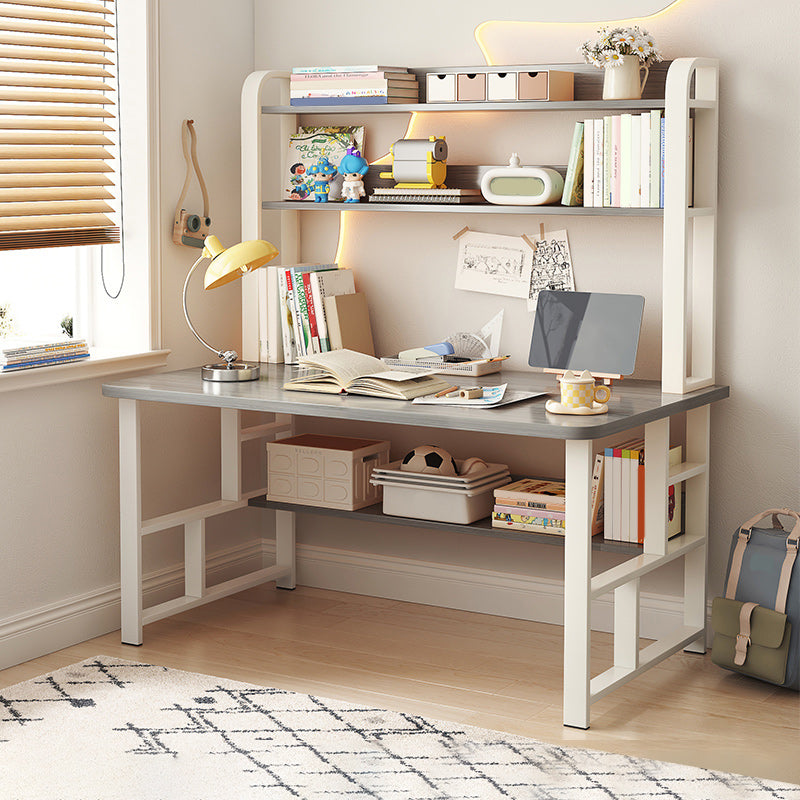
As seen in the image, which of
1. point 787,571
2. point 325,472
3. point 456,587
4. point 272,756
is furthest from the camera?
point 456,587

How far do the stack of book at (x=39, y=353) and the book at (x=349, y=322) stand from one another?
0.69m

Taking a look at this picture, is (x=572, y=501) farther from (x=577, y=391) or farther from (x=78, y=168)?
(x=78, y=168)

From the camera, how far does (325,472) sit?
11.7ft

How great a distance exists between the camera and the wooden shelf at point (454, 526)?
316 cm

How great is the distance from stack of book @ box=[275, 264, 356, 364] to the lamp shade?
302mm

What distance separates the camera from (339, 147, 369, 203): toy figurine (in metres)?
3.55

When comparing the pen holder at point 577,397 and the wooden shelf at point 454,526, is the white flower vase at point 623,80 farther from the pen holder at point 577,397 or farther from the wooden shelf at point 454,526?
the wooden shelf at point 454,526

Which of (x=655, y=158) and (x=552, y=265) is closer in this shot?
(x=655, y=158)

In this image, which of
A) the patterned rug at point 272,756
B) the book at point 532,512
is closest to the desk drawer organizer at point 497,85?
the book at point 532,512

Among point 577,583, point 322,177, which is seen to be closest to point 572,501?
point 577,583

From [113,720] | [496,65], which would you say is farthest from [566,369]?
[113,720]

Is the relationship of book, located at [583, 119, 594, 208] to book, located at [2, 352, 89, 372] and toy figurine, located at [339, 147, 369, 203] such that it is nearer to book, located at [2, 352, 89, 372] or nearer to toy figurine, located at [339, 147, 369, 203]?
toy figurine, located at [339, 147, 369, 203]

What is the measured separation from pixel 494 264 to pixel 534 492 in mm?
709

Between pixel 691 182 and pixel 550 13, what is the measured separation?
0.66 m
